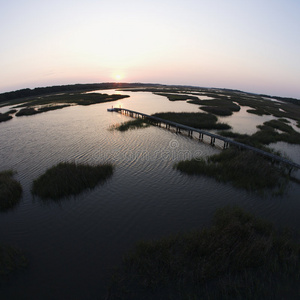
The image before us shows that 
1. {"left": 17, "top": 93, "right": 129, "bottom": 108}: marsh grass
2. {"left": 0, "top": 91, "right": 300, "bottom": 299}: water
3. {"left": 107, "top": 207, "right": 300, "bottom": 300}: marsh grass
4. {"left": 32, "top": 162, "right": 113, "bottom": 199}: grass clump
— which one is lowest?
{"left": 0, "top": 91, "right": 300, "bottom": 299}: water

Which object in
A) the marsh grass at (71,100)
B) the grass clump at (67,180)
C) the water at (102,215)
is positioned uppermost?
the marsh grass at (71,100)

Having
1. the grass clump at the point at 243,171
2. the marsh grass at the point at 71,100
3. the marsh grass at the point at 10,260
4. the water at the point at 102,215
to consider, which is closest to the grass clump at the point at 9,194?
the water at the point at 102,215

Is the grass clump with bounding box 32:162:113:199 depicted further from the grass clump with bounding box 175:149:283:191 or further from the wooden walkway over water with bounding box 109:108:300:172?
the wooden walkway over water with bounding box 109:108:300:172

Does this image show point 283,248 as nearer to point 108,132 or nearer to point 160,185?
point 160,185

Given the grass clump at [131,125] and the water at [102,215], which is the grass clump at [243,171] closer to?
the water at [102,215]

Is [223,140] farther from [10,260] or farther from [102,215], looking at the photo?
[10,260]

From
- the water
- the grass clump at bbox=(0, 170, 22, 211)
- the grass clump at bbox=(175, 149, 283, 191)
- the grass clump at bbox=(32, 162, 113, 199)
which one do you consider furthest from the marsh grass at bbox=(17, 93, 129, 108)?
the grass clump at bbox=(175, 149, 283, 191)
